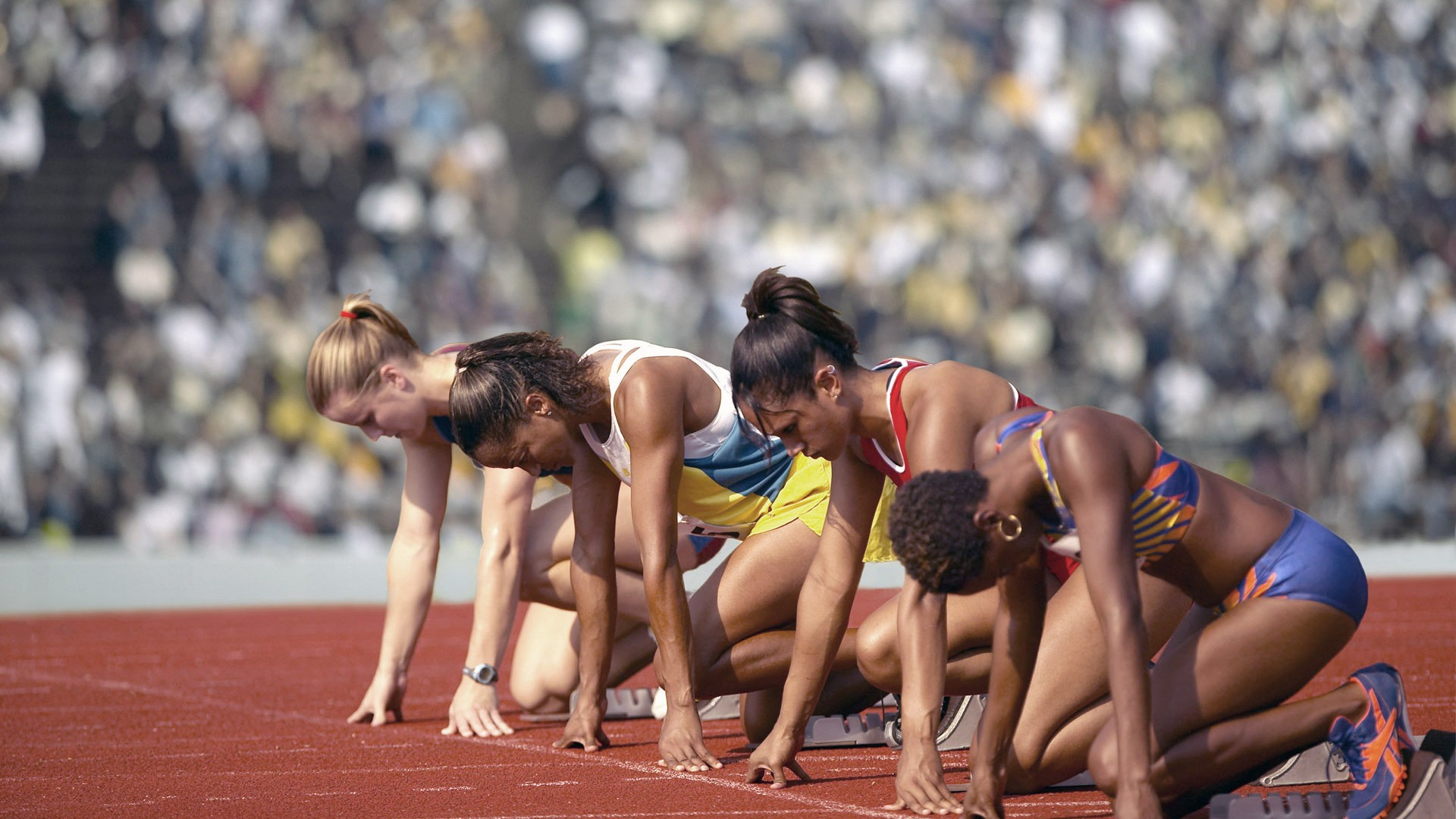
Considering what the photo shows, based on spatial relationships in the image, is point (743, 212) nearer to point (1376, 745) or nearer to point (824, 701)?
point (824, 701)

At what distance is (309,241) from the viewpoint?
41.1 feet

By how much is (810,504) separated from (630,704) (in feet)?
4.03

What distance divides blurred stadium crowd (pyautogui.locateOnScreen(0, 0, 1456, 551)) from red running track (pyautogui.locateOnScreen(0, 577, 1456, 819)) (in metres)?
3.16

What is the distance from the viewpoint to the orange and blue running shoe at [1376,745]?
3.11 m

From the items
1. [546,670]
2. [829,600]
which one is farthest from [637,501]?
[546,670]

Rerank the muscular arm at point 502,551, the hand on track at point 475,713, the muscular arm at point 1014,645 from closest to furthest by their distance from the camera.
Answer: the muscular arm at point 1014,645
the hand on track at point 475,713
the muscular arm at point 502,551

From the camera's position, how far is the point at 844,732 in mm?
4656

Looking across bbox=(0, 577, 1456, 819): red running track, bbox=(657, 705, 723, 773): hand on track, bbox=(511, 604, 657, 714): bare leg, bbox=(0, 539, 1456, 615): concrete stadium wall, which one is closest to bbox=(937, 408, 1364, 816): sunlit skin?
bbox=(0, 577, 1456, 819): red running track

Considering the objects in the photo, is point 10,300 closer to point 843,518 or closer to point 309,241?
point 309,241

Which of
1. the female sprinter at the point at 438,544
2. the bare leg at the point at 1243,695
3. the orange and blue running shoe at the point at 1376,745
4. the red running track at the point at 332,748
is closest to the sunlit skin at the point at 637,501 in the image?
the red running track at the point at 332,748

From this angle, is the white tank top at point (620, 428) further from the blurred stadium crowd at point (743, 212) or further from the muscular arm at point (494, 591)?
the blurred stadium crowd at point (743, 212)

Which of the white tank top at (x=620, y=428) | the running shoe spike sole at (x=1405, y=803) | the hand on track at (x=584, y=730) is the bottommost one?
the running shoe spike sole at (x=1405, y=803)

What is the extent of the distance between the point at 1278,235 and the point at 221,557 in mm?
8493

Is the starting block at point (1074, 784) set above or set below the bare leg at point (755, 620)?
below
